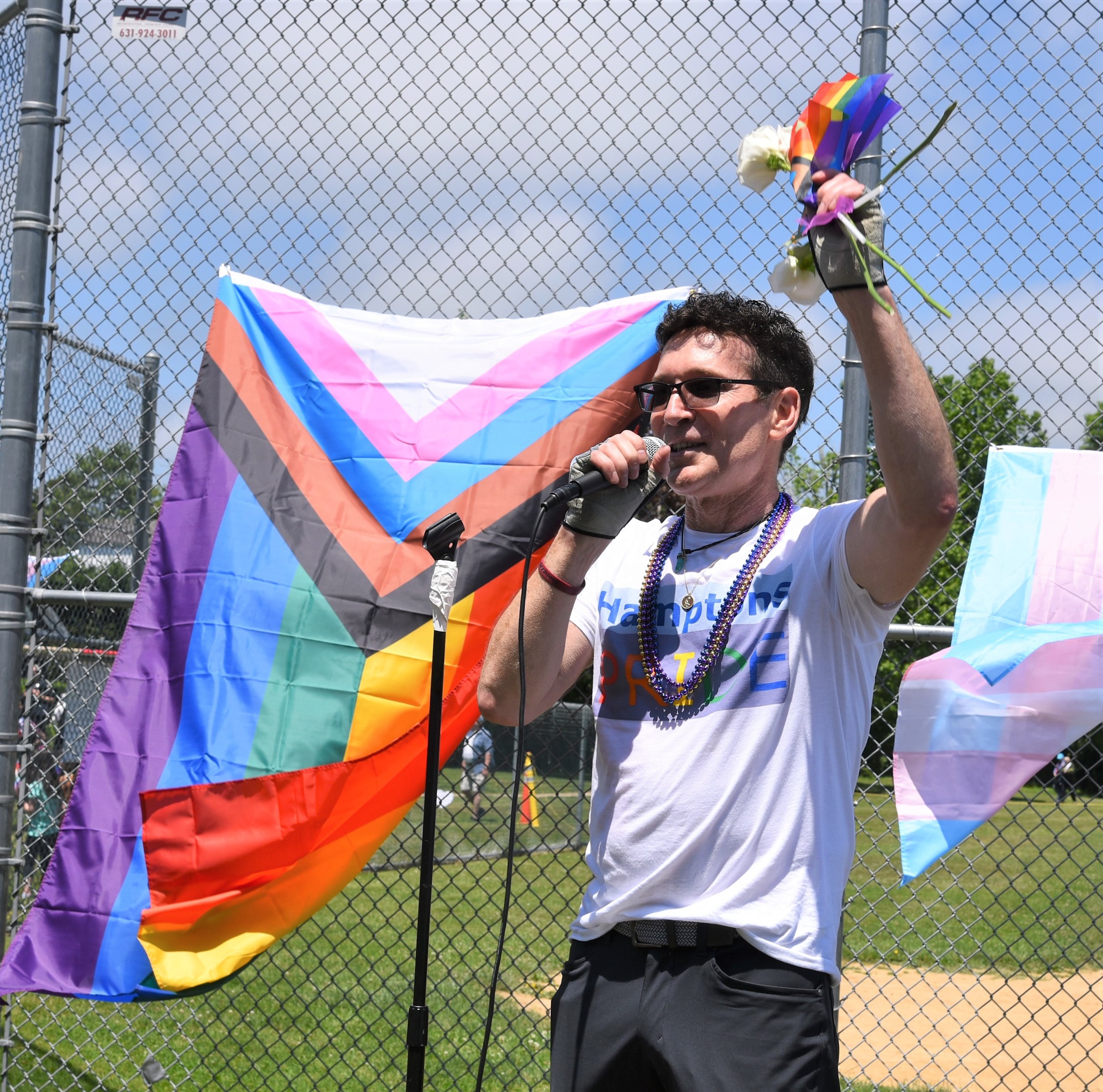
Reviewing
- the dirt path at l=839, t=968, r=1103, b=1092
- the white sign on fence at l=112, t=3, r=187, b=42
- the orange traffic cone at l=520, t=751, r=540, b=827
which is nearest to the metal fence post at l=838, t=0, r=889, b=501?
the dirt path at l=839, t=968, r=1103, b=1092

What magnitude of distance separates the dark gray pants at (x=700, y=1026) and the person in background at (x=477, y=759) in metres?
1.37

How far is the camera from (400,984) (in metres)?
7.02

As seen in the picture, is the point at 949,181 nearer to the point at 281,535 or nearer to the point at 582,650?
the point at 582,650

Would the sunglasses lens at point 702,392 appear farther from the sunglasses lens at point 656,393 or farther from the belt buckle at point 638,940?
the belt buckle at point 638,940

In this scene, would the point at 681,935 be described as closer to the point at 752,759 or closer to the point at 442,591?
the point at 752,759

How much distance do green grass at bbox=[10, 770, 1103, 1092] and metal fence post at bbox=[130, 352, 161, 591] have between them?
1.53 metres

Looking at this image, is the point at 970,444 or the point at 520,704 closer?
the point at 520,704

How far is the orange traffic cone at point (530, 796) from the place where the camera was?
8.08 m

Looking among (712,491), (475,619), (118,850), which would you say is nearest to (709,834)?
(712,491)

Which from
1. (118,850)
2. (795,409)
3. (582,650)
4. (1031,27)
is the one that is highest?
(1031,27)

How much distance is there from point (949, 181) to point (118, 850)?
126 inches

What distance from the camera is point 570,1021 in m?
2.17

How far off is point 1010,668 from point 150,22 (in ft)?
11.5

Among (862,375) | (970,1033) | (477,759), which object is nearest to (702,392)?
(862,375)
